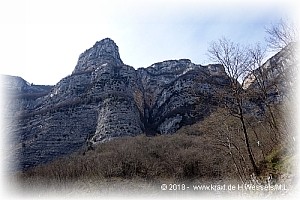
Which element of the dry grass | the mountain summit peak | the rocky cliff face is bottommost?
the dry grass

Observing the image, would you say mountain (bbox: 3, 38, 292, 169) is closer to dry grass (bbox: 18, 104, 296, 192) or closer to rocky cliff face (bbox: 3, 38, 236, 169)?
rocky cliff face (bbox: 3, 38, 236, 169)

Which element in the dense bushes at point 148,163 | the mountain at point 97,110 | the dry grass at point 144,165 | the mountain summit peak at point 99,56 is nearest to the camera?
A: the dry grass at point 144,165

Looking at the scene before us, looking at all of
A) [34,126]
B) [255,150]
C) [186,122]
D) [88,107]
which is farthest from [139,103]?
[255,150]

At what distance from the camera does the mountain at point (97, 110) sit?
46094mm

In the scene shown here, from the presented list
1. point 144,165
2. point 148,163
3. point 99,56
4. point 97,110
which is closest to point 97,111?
point 97,110

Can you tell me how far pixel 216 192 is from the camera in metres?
12.1

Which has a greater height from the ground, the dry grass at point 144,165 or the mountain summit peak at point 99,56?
the mountain summit peak at point 99,56

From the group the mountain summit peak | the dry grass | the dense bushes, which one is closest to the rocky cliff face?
the mountain summit peak

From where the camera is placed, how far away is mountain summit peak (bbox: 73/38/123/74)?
69.5m

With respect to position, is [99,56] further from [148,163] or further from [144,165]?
[144,165]

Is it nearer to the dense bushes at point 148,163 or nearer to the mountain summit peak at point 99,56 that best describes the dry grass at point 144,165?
the dense bushes at point 148,163

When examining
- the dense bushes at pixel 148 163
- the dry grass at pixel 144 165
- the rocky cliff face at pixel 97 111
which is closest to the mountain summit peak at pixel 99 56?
the rocky cliff face at pixel 97 111

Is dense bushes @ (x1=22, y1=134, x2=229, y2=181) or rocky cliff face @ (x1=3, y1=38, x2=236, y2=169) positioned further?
rocky cliff face @ (x1=3, y1=38, x2=236, y2=169)

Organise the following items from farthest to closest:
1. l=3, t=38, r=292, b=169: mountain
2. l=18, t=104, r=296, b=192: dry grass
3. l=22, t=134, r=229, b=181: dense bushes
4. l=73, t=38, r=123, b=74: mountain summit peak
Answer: l=73, t=38, r=123, b=74: mountain summit peak
l=3, t=38, r=292, b=169: mountain
l=22, t=134, r=229, b=181: dense bushes
l=18, t=104, r=296, b=192: dry grass
